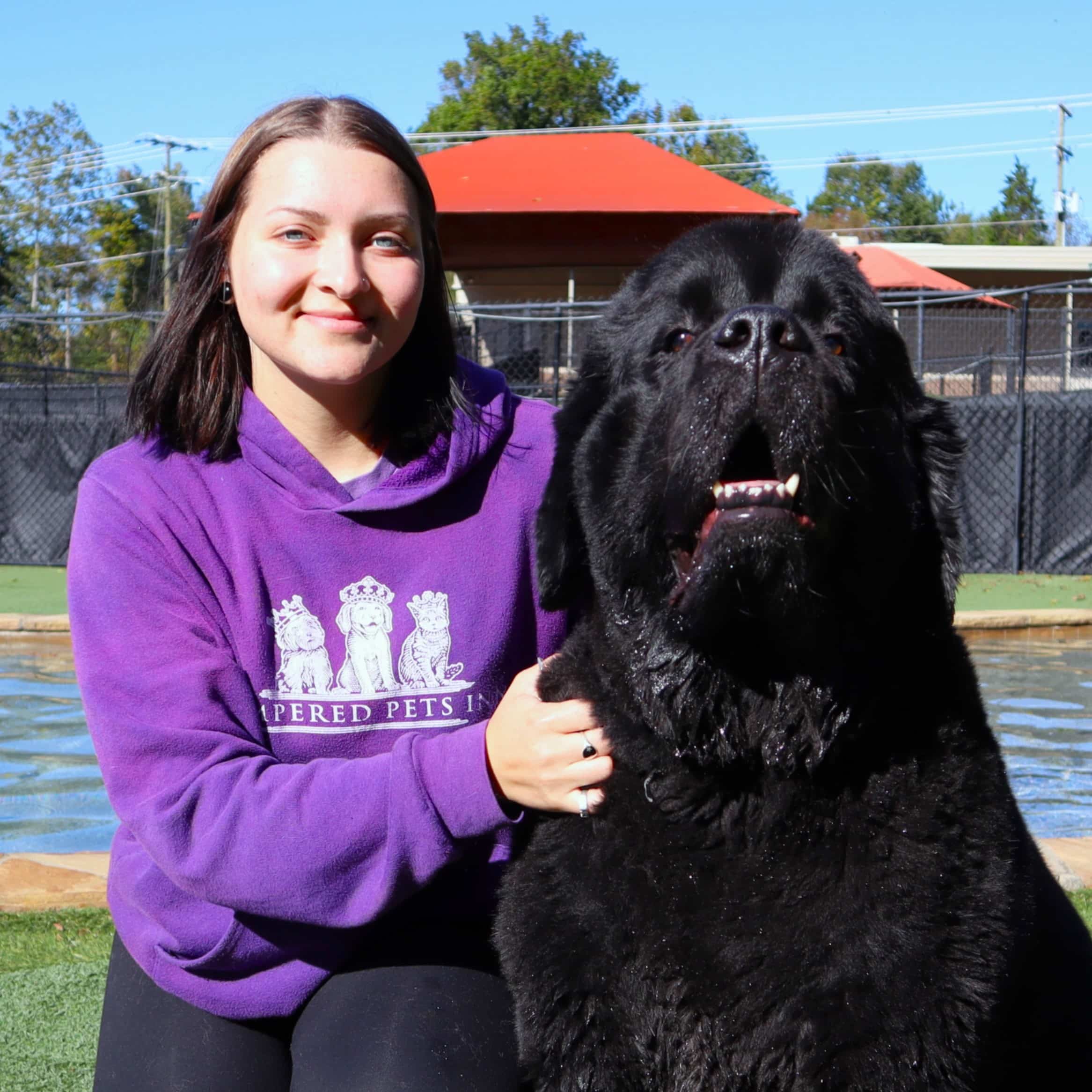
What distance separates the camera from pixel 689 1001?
1934 millimetres

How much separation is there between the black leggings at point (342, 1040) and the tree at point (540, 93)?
4698 cm

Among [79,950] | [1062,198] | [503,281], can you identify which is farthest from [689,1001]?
[1062,198]

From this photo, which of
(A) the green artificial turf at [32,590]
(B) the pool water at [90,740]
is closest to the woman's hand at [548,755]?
(B) the pool water at [90,740]

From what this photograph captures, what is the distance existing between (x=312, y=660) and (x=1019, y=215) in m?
81.0

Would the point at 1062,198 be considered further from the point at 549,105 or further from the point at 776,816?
the point at 776,816

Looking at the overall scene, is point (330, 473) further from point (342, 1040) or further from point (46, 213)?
point (46, 213)

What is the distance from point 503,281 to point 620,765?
75.2ft

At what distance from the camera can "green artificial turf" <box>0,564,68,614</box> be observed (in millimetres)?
10617

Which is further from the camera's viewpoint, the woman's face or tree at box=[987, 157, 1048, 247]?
tree at box=[987, 157, 1048, 247]

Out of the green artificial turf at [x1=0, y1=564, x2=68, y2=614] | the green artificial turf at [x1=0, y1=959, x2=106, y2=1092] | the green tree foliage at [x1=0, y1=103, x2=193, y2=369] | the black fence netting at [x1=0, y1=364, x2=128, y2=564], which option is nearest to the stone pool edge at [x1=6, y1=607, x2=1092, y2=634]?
the green artificial turf at [x1=0, y1=564, x2=68, y2=614]

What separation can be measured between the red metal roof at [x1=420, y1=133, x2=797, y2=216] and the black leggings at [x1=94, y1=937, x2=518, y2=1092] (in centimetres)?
2119

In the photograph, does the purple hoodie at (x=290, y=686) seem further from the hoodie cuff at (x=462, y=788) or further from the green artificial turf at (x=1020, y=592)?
the green artificial turf at (x=1020, y=592)

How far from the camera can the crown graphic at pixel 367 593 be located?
2.42 metres

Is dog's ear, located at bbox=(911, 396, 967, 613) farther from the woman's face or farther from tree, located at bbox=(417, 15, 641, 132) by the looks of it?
tree, located at bbox=(417, 15, 641, 132)
